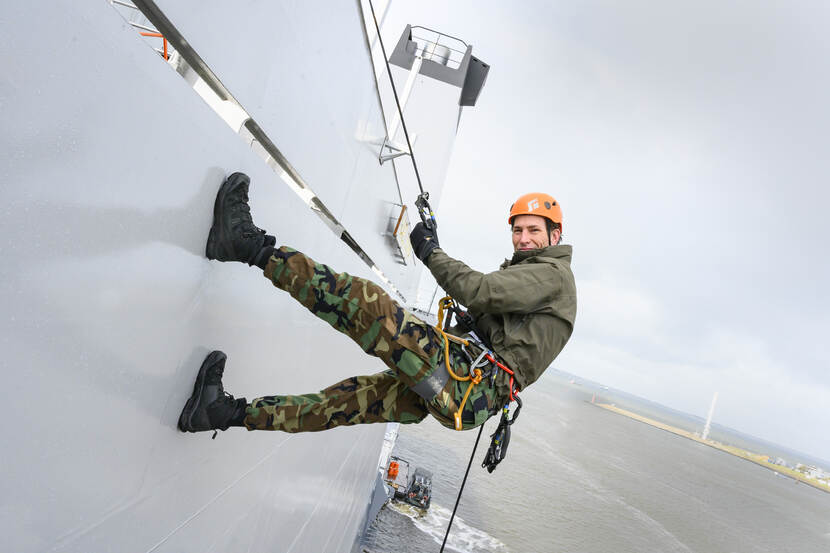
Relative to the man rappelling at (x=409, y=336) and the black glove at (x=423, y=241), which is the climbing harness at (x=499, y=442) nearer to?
the man rappelling at (x=409, y=336)

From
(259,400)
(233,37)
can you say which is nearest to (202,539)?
(259,400)

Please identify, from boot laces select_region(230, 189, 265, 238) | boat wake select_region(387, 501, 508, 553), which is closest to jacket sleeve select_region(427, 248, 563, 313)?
boot laces select_region(230, 189, 265, 238)

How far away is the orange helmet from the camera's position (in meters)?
2.56

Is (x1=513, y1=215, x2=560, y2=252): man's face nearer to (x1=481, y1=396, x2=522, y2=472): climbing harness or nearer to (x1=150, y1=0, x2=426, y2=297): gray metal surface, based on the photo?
(x1=481, y1=396, x2=522, y2=472): climbing harness

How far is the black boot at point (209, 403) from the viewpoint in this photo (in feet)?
5.09

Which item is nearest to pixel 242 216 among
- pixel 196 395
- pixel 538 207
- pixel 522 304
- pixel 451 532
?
pixel 196 395

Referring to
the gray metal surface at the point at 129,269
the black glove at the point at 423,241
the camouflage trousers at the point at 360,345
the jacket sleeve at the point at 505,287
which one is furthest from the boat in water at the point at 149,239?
the jacket sleeve at the point at 505,287

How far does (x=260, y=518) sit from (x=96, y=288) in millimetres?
1892

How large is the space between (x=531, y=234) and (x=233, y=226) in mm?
1632

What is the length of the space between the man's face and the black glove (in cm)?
49

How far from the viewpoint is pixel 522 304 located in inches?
79.4

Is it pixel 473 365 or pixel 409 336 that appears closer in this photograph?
pixel 409 336

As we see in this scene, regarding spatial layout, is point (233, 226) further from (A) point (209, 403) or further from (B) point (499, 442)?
(B) point (499, 442)

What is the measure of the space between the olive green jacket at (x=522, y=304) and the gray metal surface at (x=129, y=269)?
2.75 ft
